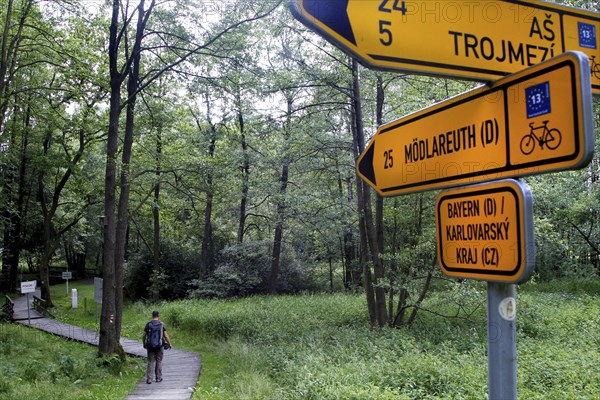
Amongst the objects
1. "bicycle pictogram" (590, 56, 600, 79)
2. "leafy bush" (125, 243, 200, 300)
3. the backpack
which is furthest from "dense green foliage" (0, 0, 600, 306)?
"bicycle pictogram" (590, 56, 600, 79)

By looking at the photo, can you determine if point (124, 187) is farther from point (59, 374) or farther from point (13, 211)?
point (13, 211)

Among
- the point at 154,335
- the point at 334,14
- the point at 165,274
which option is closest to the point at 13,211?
the point at 165,274

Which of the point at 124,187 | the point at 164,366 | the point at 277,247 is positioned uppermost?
the point at 124,187

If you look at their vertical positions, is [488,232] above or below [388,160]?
below

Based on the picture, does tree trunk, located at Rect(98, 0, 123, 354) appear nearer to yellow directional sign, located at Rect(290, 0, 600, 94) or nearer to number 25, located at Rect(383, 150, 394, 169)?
number 25, located at Rect(383, 150, 394, 169)

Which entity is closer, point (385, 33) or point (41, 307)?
point (385, 33)

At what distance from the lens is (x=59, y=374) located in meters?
10.1

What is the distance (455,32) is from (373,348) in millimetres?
8176

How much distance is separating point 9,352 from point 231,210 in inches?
628

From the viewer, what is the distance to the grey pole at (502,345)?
1482 mm

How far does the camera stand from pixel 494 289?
153 centimetres

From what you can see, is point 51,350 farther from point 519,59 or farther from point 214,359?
point 519,59

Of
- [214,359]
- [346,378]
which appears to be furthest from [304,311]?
[346,378]

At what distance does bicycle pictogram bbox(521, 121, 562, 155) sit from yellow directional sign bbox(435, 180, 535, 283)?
11 centimetres
